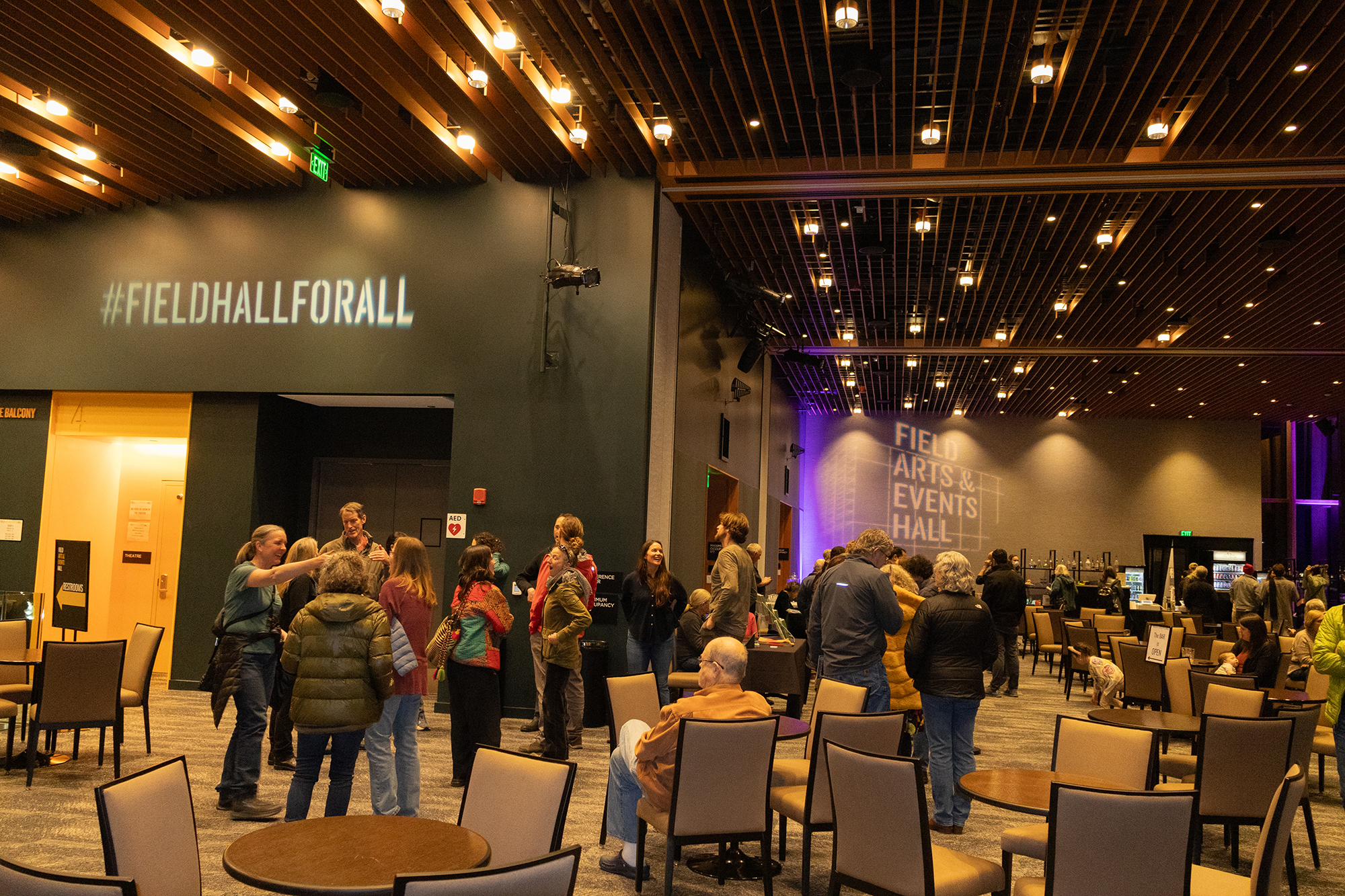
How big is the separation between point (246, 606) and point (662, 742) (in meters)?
2.49

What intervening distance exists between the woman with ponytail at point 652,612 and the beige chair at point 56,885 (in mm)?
5129

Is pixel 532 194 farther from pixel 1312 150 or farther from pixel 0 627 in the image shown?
pixel 1312 150

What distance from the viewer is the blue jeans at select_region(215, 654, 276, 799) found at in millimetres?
4891

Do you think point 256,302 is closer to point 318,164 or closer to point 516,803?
point 318,164

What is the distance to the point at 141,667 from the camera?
6090 millimetres

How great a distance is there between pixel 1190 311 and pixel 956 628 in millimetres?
9433

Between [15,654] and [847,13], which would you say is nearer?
[847,13]

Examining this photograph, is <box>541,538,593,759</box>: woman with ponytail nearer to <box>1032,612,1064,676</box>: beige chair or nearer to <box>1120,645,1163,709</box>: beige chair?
<box>1120,645,1163,709</box>: beige chair

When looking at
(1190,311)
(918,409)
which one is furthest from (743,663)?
(918,409)

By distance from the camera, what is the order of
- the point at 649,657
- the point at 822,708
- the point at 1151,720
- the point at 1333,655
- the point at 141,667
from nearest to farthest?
the point at 822,708 → the point at 1333,655 → the point at 1151,720 → the point at 141,667 → the point at 649,657

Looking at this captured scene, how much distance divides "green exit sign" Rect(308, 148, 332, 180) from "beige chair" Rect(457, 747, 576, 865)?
5.83m

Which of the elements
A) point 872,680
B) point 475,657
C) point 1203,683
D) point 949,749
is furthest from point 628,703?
point 1203,683

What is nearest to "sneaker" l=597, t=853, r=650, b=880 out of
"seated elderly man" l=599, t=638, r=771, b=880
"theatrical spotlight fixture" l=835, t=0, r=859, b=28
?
"seated elderly man" l=599, t=638, r=771, b=880

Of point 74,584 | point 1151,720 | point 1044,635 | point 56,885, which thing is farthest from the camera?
point 1044,635
